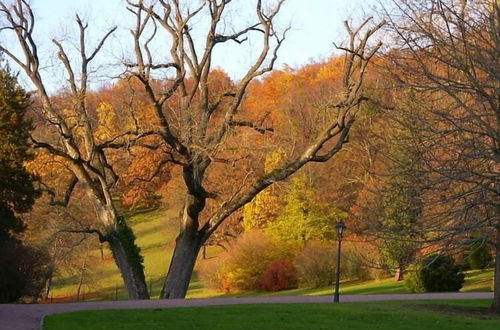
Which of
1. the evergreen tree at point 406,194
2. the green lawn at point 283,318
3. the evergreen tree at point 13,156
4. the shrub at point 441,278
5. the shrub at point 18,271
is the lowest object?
the shrub at point 441,278

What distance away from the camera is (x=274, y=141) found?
2856 centimetres

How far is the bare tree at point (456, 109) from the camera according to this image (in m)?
16.1

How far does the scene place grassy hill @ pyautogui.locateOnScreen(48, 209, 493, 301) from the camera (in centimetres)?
3881

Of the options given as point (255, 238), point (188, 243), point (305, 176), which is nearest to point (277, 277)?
point (255, 238)

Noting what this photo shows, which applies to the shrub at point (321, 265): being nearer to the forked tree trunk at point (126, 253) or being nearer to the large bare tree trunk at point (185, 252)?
the large bare tree trunk at point (185, 252)

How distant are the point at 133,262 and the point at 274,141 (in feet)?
22.7

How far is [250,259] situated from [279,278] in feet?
8.10

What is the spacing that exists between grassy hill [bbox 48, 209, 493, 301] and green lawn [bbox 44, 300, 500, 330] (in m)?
17.5

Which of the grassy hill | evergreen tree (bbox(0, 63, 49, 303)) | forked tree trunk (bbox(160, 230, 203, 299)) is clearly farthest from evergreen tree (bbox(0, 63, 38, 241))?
the grassy hill

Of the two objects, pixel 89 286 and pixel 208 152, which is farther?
pixel 89 286

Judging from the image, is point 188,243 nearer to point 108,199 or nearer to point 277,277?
point 108,199

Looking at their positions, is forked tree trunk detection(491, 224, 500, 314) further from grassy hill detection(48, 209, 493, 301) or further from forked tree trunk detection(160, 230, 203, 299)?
grassy hill detection(48, 209, 493, 301)

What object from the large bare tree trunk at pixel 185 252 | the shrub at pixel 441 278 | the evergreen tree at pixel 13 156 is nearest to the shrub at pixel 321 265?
the shrub at pixel 441 278

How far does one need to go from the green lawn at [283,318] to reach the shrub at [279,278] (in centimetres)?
2576
